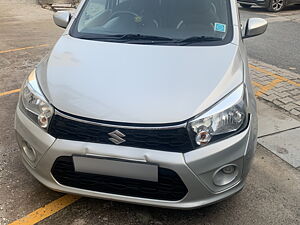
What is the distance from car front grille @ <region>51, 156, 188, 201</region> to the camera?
1973 mm

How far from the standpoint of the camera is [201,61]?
2459mm

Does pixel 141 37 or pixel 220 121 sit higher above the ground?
pixel 141 37

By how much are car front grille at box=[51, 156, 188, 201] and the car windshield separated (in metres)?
1.26

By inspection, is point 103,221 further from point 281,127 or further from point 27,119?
point 281,127

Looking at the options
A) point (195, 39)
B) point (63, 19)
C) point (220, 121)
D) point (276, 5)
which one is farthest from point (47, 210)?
point (276, 5)

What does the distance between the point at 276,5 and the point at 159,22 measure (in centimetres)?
1012

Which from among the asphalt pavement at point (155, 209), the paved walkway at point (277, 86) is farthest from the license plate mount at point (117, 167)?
the paved walkway at point (277, 86)

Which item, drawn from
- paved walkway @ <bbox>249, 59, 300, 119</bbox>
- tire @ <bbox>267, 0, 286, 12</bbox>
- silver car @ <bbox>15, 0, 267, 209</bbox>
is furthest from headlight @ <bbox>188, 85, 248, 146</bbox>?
tire @ <bbox>267, 0, 286, 12</bbox>

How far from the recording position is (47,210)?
241 cm

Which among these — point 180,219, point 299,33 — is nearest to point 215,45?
point 180,219

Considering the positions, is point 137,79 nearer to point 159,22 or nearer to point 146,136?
point 146,136

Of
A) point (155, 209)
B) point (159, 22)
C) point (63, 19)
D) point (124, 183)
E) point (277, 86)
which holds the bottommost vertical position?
point (277, 86)

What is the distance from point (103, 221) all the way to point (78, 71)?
1119 mm

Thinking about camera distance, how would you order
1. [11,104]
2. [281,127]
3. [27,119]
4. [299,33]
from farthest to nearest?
[299,33]
[11,104]
[281,127]
[27,119]
